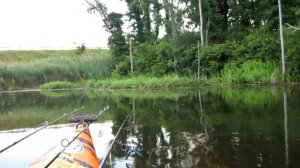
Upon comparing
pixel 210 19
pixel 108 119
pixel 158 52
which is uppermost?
pixel 210 19

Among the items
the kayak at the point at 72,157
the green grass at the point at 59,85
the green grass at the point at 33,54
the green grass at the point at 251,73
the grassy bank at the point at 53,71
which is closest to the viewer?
the kayak at the point at 72,157

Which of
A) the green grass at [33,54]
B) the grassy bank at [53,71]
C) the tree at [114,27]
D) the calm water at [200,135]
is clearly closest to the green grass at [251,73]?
the calm water at [200,135]

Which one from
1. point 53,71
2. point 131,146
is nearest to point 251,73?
point 131,146

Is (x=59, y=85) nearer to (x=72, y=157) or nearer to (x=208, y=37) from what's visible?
(x=208, y=37)

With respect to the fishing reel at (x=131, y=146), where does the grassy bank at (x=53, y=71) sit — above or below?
above

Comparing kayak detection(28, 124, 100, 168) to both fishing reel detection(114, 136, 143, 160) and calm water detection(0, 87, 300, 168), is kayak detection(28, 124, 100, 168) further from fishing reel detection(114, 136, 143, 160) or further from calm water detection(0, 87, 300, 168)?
fishing reel detection(114, 136, 143, 160)

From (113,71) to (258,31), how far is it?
47.9 feet

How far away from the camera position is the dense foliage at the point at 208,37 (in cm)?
2695

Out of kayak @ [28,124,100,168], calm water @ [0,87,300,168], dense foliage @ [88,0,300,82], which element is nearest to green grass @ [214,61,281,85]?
dense foliage @ [88,0,300,82]

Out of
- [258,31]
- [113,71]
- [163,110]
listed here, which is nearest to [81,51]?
[113,71]

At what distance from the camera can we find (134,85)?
3181 centimetres

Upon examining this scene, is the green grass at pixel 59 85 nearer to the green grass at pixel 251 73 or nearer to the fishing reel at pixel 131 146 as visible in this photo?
the green grass at pixel 251 73

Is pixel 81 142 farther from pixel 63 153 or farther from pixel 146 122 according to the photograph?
pixel 146 122

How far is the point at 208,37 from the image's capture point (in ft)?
108
